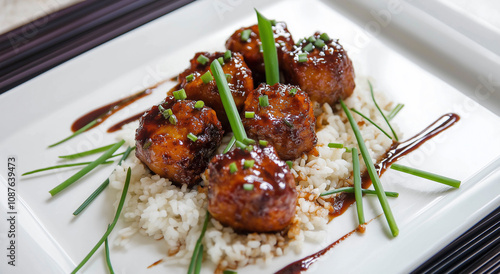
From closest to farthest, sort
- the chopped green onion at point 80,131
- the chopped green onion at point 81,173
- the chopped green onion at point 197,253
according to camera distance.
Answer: the chopped green onion at point 197,253 → the chopped green onion at point 81,173 → the chopped green onion at point 80,131

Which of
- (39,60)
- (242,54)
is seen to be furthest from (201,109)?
(39,60)

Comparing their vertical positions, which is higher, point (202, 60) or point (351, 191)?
point (202, 60)

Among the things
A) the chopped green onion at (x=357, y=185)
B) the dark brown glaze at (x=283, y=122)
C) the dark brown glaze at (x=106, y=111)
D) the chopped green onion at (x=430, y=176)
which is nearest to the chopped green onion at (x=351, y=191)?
the chopped green onion at (x=357, y=185)

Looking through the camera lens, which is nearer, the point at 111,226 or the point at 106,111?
the point at 111,226

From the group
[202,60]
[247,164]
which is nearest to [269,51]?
[202,60]

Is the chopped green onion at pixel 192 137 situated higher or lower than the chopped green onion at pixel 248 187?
higher

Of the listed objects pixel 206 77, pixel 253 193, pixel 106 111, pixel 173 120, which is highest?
pixel 206 77

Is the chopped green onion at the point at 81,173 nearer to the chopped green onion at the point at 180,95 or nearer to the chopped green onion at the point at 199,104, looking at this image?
the chopped green onion at the point at 180,95

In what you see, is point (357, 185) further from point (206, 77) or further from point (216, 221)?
point (206, 77)
